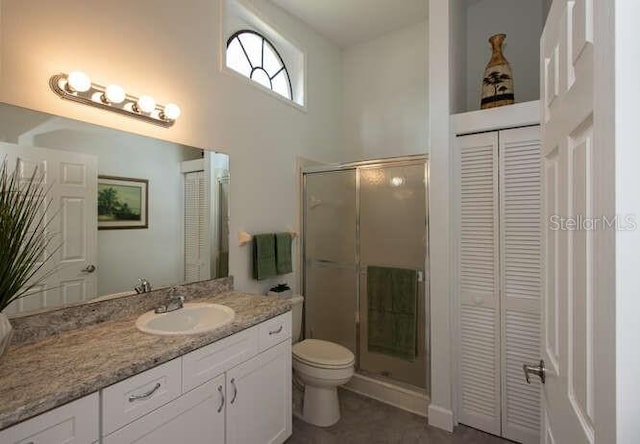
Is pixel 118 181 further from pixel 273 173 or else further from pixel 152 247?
pixel 273 173

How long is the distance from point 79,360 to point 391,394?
2.06 m

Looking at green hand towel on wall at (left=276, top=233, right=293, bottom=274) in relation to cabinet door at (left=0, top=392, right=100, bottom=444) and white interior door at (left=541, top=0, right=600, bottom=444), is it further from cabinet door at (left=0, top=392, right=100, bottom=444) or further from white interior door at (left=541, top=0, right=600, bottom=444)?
white interior door at (left=541, top=0, right=600, bottom=444)

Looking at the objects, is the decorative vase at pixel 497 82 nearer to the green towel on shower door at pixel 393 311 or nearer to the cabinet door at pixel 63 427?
the green towel on shower door at pixel 393 311

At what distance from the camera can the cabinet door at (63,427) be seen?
806mm

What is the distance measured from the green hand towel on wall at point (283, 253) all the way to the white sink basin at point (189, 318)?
0.78 metres

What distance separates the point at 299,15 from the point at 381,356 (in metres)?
3.05

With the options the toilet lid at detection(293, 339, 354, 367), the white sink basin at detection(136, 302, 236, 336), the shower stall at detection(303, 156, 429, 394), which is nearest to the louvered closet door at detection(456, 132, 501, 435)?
the shower stall at detection(303, 156, 429, 394)

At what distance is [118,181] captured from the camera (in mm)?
1598

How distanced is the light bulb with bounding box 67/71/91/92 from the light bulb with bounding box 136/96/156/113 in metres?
0.25

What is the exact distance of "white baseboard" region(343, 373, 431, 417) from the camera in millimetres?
2205

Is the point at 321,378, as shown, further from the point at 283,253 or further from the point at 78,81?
the point at 78,81

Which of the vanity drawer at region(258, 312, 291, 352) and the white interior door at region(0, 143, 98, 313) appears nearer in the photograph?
the white interior door at region(0, 143, 98, 313)

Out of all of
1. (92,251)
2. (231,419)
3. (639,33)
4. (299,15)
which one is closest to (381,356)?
(231,419)

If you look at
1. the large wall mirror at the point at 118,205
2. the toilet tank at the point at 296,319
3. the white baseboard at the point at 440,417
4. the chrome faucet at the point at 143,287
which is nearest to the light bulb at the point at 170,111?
the large wall mirror at the point at 118,205
